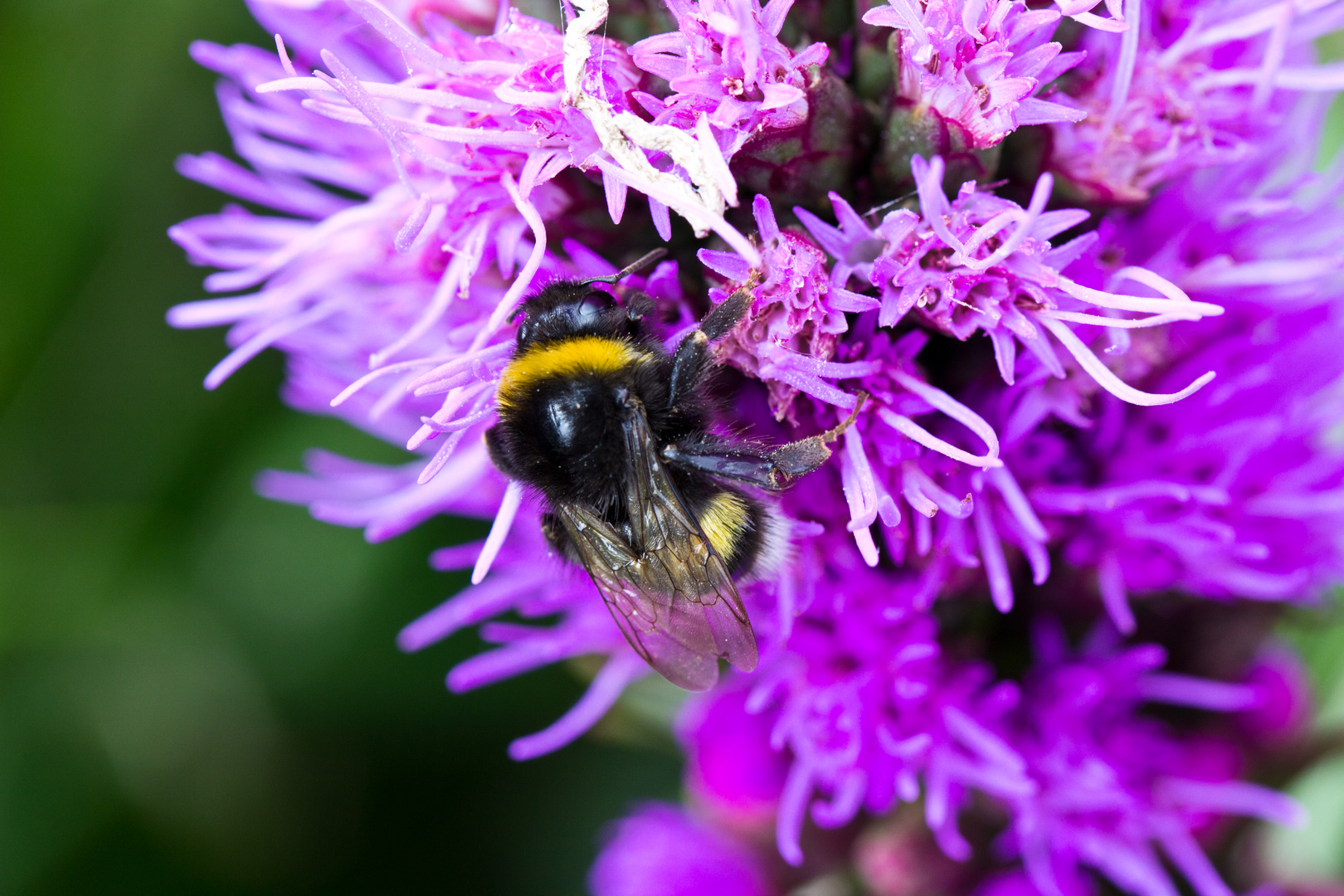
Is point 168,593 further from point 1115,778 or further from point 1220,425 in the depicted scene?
point 1220,425

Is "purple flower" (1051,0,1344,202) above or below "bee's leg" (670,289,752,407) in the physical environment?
above

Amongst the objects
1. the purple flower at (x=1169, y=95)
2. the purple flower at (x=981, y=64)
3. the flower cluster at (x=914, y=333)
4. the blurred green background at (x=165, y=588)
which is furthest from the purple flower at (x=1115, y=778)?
the blurred green background at (x=165, y=588)

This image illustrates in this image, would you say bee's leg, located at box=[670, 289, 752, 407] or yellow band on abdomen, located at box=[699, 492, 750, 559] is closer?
bee's leg, located at box=[670, 289, 752, 407]

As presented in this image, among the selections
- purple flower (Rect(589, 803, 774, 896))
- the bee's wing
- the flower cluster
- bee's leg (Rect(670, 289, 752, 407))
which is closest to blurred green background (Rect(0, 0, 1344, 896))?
purple flower (Rect(589, 803, 774, 896))

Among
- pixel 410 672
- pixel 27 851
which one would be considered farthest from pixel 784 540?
pixel 27 851

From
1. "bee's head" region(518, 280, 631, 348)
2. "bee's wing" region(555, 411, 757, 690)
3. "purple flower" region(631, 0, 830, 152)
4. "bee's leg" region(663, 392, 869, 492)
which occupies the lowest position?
"bee's wing" region(555, 411, 757, 690)

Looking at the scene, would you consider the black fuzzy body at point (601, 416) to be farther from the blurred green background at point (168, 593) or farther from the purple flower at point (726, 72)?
the blurred green background at point (168, 593)

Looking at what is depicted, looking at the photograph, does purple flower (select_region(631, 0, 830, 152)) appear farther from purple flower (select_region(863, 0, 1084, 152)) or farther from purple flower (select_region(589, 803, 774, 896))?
purple flower (select_region(589, 803, 774, 896))
